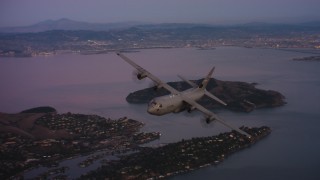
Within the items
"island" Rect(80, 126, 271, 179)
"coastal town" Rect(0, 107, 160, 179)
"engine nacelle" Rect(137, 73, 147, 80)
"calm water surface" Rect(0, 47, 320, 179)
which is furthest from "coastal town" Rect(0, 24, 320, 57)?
"engine nacelle" Rect(137, 73, 147, 80)

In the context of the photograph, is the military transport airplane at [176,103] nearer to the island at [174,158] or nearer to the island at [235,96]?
the island at [174,158]

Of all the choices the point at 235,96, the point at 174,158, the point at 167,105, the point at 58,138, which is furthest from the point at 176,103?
the point at 235,96

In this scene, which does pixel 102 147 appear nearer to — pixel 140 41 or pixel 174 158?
pixel 174 158

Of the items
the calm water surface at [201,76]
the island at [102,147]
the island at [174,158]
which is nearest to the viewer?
the island at [174,158]

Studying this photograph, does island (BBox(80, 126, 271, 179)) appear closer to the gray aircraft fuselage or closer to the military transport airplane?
the military transport airplane

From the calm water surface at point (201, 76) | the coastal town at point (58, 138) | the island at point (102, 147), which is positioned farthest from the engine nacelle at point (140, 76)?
the coastal town at point (58, 138)

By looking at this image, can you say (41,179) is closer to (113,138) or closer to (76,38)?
(113,138)
